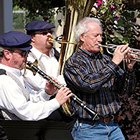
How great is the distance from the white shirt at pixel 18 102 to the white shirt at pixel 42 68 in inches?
34.2

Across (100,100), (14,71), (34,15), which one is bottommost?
(34,15)

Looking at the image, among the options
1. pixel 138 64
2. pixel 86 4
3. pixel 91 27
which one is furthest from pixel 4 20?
pixel 91 27

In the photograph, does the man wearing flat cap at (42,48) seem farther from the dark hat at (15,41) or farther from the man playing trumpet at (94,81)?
the dark hat at (15,41)

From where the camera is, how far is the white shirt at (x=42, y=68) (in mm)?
4461

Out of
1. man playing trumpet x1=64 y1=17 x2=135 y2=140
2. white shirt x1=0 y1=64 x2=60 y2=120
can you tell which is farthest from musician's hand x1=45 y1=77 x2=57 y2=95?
white shirt x1=0 y1=64 x2=60 y2=120

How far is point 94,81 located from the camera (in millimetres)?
3793

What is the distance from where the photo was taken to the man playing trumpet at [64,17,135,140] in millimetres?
3822

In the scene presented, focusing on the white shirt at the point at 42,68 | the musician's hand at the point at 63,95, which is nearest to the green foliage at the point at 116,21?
the white shirt at the point at 42,68

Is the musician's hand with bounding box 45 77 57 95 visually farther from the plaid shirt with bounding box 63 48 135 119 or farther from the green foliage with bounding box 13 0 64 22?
the green foliage with bounding box 13 0 64 22

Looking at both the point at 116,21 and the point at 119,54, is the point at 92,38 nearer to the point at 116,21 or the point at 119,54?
the point at 119,54

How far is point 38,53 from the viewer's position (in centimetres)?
488

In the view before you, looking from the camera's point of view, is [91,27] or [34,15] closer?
[91,27]

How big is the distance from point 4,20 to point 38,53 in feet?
5.13

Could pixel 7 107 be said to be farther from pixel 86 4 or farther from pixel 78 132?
pixel 86 4
